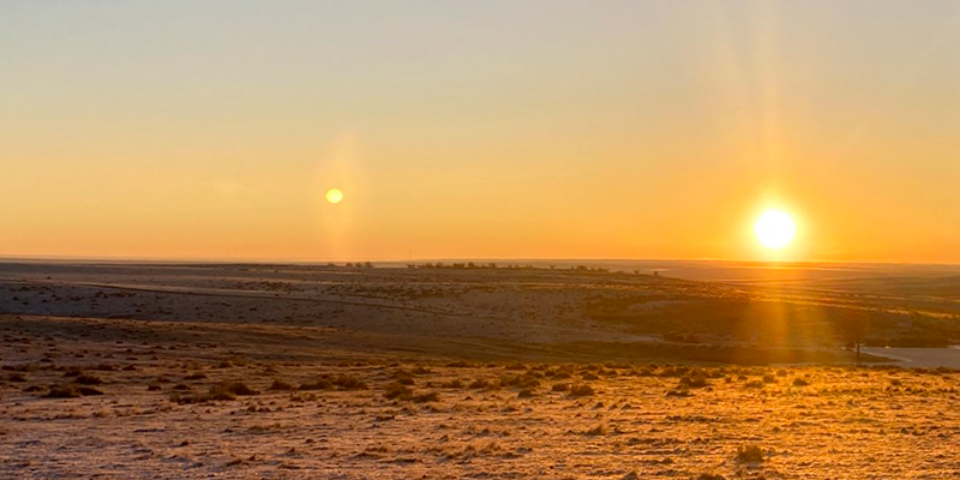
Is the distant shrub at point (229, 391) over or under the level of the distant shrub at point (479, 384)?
over

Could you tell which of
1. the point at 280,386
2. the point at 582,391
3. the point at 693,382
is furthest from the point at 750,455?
the point at 280,386

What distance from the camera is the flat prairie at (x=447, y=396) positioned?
16.9 m

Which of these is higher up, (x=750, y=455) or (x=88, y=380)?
(x=750, y=455)

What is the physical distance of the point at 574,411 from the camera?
80.5 feet

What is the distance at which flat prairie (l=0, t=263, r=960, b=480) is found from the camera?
1692cm

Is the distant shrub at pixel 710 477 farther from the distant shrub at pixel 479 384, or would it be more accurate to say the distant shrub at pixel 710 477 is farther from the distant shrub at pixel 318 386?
the distant shrub at pixel 318 386

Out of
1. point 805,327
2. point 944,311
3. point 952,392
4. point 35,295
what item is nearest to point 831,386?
point 952,392

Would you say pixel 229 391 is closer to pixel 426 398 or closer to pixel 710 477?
pixel 426 398

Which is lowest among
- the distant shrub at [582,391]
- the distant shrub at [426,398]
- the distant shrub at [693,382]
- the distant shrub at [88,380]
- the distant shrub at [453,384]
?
the distant shrub at [693,382]

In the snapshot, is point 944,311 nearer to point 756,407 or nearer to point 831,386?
point 831,386

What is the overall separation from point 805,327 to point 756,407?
45616 millimetres

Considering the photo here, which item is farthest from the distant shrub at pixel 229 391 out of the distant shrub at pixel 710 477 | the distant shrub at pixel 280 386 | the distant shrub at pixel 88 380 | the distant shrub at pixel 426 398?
the distant shrub at pixel 710 477

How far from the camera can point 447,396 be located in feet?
92.3

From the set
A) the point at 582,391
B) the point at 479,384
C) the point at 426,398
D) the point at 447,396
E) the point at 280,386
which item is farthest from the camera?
the point at 479,384
